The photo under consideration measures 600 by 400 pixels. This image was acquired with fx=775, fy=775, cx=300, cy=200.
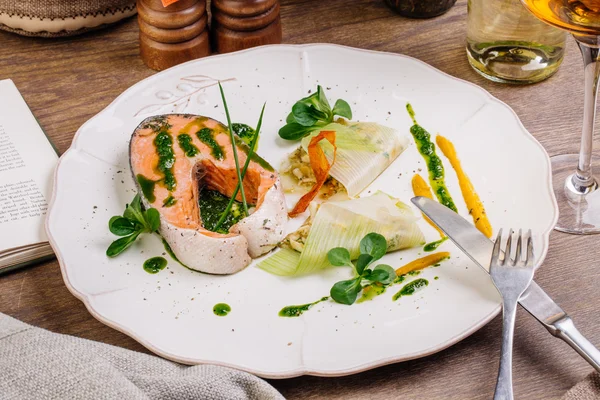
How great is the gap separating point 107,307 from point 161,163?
1.28 feet

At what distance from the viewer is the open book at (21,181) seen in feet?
5.56

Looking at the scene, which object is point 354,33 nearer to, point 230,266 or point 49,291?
point 230,266

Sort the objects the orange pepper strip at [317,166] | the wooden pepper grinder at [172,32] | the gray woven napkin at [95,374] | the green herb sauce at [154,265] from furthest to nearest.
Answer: the wooden pepper grinder at [172,32] < the orange pepper strip at [317,166] < the green herb sauce at [154,265] < the gray woven napkin at [95,374]

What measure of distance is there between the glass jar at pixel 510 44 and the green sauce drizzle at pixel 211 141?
801 millimetres

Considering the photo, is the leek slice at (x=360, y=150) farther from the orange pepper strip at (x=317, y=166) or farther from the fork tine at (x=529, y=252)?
the fork tine at (x=529, y=252)

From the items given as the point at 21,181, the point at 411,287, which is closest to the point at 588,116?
the point at 411,287

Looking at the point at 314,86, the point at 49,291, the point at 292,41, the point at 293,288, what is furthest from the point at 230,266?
the point at 292,41

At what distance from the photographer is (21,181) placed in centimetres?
186

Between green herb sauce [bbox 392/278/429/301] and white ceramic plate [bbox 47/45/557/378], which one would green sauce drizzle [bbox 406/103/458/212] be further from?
green herb sauce [bbox 392/278/429/301]

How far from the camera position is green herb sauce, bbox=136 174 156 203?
171 centimetres

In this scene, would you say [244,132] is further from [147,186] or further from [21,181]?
[21,181]

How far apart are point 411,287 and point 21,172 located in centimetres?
98

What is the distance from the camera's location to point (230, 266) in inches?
63.7

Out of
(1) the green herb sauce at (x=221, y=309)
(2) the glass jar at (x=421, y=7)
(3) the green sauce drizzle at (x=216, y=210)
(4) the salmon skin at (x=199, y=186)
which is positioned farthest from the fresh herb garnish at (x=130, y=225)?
(2) the glass jar at (x=421, y=7)
